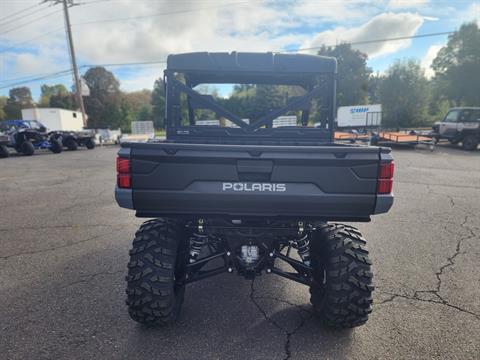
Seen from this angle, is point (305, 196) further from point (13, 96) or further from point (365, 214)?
point (13, 96)

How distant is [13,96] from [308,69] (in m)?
76.6

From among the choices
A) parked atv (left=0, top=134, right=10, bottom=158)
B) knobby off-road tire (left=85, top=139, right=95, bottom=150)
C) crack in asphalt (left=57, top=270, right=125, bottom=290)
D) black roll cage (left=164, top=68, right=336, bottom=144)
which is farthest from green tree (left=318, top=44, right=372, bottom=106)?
crack in asphalt (left=57, top=270, right=125, bottom=290)

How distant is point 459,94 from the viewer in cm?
3606

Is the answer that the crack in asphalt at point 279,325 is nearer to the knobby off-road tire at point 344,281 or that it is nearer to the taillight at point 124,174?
the knobby off-road tire at point 344,281

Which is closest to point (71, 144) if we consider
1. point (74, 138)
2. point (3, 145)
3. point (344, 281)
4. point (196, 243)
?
point (74, 138)

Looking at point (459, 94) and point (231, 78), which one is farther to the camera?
point (459, 94)

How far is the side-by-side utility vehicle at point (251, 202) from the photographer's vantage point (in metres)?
2.08

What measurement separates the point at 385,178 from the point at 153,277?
1.96 m

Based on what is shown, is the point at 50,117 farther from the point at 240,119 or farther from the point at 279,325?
the point at 279,325

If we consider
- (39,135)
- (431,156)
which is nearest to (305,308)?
(431,156)

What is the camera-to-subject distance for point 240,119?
303 centimetres

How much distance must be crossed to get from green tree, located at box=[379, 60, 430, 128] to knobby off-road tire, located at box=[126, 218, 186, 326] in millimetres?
42978

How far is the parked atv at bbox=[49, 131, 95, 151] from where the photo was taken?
17.8m

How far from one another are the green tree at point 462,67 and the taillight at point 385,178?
43.3 metres
